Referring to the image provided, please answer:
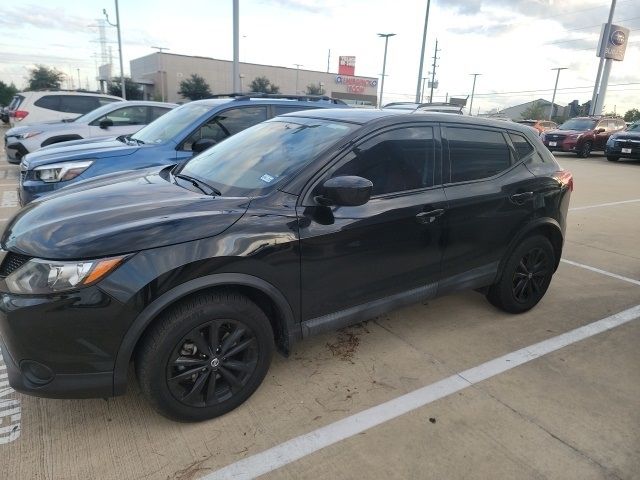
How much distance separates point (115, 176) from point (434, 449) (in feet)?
9.17

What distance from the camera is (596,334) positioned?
12.5ft

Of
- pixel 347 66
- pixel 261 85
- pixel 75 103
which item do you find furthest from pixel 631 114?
Result: pixel 75 103

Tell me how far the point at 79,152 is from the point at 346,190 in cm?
386

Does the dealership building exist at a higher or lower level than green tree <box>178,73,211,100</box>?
higher

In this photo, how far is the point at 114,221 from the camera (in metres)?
2.37

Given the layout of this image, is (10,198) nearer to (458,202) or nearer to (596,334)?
(458,202)

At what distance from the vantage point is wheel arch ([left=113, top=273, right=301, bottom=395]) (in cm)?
227

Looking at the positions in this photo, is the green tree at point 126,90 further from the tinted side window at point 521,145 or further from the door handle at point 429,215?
the door handle at point 429,215

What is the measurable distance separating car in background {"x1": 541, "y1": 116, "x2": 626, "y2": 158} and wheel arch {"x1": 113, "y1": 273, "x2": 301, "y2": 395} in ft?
63.7

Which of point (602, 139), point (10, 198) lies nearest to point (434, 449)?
point (10, 198)

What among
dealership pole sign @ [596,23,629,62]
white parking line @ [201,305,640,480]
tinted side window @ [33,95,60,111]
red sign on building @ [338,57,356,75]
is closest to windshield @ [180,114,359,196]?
white parking line @ [201,305,640,480]

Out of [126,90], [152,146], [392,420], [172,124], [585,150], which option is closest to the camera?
[392,420]

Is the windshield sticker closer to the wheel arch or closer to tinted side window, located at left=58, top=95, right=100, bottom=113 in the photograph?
the wheel arch

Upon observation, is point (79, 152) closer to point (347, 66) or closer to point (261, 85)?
point (261, 85)
